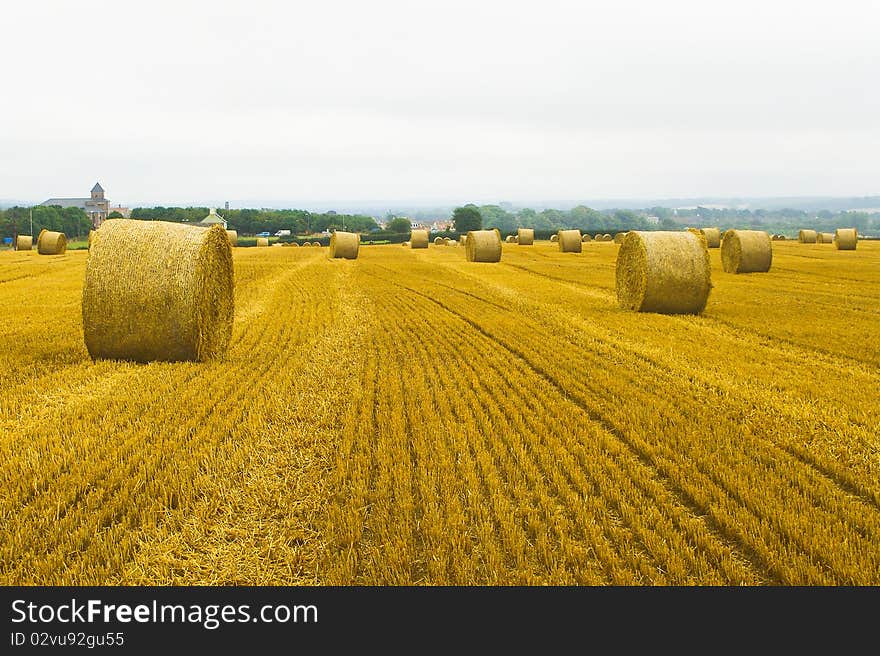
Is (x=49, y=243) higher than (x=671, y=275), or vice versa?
(x=49, y=243)

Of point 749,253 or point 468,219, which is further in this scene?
point 468,219

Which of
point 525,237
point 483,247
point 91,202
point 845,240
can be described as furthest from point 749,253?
point 91,202

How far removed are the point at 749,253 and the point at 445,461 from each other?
24.8 m

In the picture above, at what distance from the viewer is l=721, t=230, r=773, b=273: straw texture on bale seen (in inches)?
1056

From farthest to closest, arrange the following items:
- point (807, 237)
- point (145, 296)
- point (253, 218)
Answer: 1. point (253, 218)
2. point (807, 237)
3. point (145, 296)

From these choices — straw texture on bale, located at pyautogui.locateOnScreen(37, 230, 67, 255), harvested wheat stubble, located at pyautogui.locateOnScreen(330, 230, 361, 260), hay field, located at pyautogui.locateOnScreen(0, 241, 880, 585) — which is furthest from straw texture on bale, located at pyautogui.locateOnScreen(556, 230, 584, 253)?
hay field, located at pyautogui.locateOnScreen(0, 241, 880, 585)

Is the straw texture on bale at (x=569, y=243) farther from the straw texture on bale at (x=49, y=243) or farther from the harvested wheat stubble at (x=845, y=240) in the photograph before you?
the straw texture on bale at (x=49, y=243)

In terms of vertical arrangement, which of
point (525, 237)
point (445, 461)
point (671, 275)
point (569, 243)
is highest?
point (525, 237)

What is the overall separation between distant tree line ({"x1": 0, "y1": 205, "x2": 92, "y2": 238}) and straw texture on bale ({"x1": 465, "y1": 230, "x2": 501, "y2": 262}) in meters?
72.6

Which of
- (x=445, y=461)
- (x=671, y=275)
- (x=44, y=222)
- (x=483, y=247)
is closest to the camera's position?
(x=445, y=461)

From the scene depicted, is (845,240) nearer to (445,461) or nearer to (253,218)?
(445,461)

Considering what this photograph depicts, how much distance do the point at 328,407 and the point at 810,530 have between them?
4.68 meters

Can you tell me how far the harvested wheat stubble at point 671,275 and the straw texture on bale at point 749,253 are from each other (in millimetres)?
12329

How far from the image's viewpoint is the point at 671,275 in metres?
15.4
